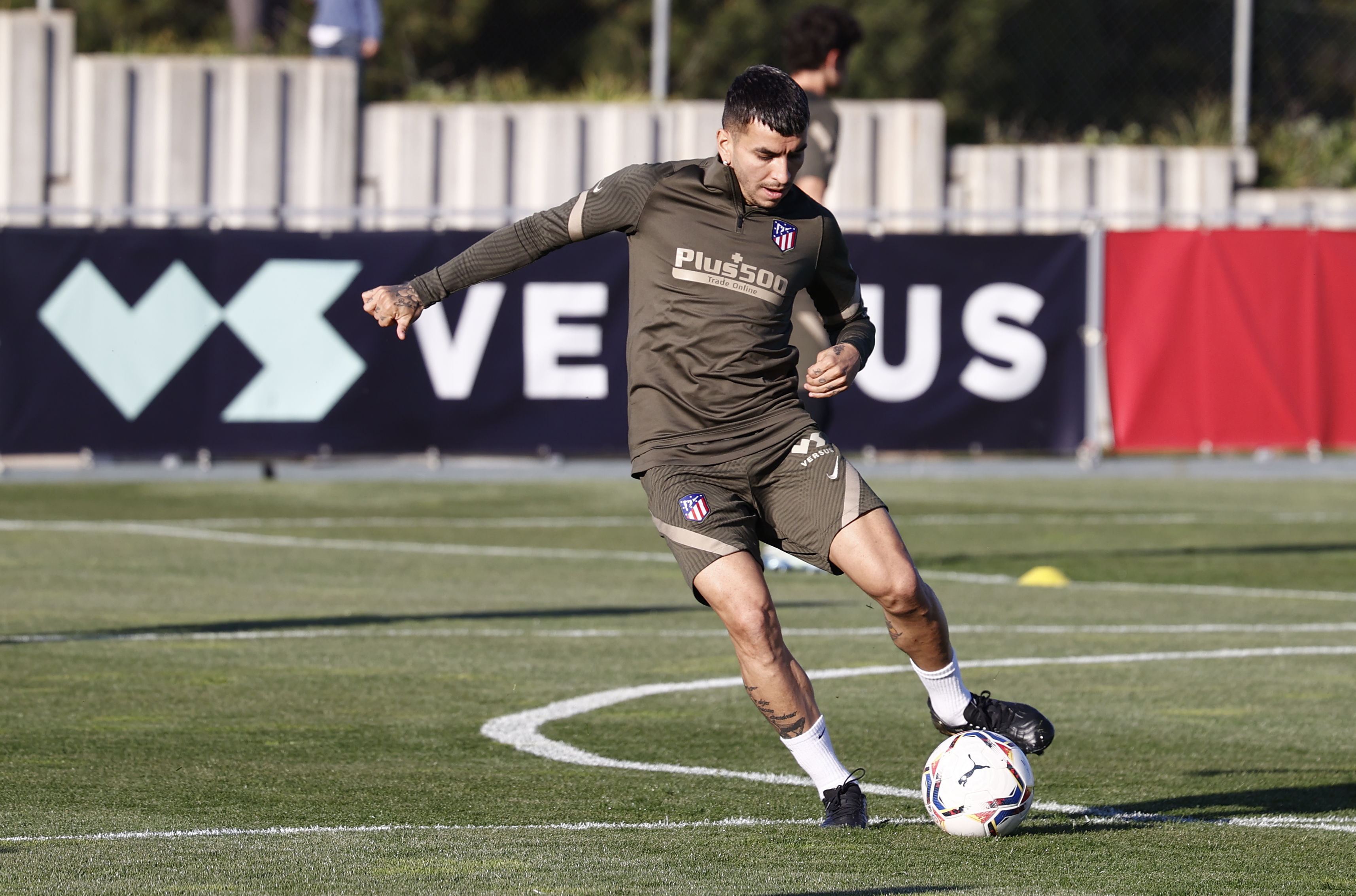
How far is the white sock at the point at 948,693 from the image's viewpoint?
541 centimetres

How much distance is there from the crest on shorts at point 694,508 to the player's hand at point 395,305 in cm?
84

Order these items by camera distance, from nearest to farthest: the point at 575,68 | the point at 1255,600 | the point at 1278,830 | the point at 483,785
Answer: the point at 1278,830 < the point at 483,785 < the point at 1255,600 < the point at 575,68

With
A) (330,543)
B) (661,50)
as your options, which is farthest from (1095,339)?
(330,543)

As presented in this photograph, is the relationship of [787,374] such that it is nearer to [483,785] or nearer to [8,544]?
[483,785]

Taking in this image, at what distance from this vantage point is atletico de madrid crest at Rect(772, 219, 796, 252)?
536cm

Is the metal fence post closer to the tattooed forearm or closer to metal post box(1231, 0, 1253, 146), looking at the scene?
metal post box(1231, 0, 1253, 146)

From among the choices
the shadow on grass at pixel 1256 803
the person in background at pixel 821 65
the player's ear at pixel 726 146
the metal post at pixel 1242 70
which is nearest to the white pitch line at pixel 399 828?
the shadow on grass at pixel 1256 803

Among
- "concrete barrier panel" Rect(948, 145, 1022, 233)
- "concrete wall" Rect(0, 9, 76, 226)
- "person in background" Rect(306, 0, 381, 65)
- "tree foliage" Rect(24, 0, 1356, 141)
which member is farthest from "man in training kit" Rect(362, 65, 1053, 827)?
"tree foliage" Rect(24, 0, 1356, 141)

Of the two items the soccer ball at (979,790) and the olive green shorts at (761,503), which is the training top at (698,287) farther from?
the soccer ball at (979,790)

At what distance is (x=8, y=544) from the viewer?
12.1 m

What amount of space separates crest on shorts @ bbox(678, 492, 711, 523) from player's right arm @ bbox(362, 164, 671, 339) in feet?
2.47

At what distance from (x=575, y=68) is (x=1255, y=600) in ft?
61.3

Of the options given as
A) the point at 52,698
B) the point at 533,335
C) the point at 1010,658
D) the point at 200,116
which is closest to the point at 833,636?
the point at 1010,658

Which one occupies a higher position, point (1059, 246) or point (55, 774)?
point (1059, 246)
